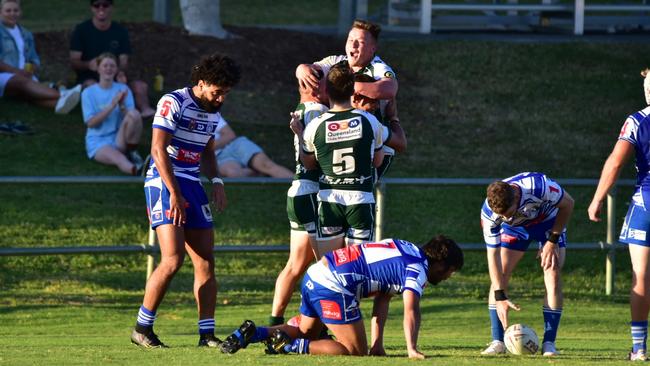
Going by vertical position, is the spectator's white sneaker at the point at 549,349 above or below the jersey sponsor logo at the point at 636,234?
below

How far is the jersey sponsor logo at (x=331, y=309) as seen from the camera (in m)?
9.19

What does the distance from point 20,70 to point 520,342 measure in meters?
10.4

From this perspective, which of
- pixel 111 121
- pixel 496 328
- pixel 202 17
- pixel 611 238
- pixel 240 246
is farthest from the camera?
pixel 202 17

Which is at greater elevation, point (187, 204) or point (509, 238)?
point (187, 204)

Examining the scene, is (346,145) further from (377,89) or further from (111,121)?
(111,121)

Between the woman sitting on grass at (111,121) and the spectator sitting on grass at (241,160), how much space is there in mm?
1024

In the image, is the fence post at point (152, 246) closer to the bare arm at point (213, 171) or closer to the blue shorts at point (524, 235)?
the bare arm at point (213, 171)

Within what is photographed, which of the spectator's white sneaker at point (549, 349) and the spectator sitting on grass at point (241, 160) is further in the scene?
the spectator sitting on grass at point (241, 160)

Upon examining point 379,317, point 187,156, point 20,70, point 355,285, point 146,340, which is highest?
point 187,156

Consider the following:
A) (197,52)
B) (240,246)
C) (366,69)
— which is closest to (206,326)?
(366,69)

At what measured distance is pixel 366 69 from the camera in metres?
10.1

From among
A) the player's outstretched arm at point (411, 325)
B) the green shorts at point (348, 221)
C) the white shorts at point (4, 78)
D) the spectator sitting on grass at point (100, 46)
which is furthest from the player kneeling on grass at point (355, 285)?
the white shorts at point (4, 78)

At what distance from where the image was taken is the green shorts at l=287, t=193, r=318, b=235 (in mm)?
10062

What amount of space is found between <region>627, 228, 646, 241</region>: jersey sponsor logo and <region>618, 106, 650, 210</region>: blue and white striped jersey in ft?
0.56
